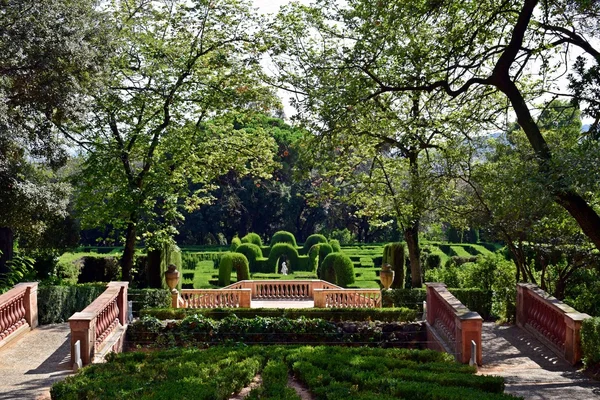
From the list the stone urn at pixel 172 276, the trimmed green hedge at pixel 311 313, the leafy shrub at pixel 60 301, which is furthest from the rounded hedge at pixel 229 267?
the leafy shrub at pixel 60 301

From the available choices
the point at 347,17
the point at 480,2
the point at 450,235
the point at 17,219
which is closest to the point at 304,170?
the point at 347,17

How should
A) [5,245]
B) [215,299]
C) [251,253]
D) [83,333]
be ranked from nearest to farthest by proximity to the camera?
[83,333] < [5,245] < [215,299] < [251,253]

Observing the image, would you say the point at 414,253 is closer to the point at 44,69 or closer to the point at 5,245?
the point at 44,69

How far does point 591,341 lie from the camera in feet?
33.4

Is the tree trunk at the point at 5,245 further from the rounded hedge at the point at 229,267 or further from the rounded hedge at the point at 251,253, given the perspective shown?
the rounded hedge at the point at 251,253

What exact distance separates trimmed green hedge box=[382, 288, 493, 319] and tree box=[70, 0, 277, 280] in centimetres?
711

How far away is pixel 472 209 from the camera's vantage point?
1897cm

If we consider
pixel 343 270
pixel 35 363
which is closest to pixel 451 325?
pixel 35 363

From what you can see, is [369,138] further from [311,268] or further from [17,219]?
[311,268]

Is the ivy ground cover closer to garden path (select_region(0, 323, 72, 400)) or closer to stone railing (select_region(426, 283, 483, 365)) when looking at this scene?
garden path (select_region(0, 323, 72, 400))

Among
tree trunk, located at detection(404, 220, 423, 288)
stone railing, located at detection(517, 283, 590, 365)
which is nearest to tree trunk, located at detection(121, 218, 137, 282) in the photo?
tree trunk, located at detection(404, 220, 423, 288)

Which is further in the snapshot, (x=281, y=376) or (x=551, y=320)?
(x=551, y=320)

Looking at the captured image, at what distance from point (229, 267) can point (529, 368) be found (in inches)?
712

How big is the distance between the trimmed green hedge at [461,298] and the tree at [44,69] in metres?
10.2
